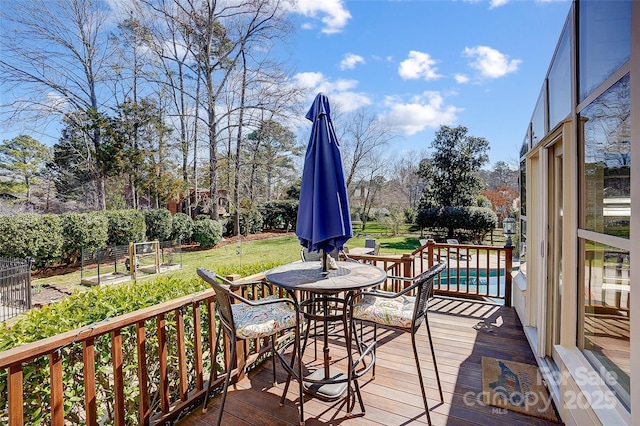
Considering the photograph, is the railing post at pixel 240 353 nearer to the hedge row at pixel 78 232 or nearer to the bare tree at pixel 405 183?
the hedge row at pixel 78 232

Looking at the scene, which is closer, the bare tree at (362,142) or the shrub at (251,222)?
the shrub at (251,222)

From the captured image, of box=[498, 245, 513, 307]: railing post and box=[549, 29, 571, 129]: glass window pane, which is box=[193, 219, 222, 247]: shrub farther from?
box=[549, 29, 571, 129]: glass window pane

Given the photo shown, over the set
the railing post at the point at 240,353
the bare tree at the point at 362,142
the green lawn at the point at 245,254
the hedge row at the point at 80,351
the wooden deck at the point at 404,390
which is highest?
the bare tree at the point at 362,142

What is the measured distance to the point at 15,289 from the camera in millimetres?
5355

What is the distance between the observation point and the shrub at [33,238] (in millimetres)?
7059

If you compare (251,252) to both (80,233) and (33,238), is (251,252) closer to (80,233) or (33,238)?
(80,233)

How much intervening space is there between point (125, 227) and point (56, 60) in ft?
22.1

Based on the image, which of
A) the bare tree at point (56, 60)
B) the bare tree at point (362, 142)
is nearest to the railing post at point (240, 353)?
A: the bare tree at point (56, 60)

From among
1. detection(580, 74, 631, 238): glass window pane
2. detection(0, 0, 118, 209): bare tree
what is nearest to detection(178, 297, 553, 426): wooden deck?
detection(580, 74, 631, 238): glass window pane

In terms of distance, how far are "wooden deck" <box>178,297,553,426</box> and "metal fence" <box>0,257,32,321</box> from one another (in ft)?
17.9

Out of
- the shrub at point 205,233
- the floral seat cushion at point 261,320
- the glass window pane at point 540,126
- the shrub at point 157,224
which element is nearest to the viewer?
the floral seat cushion at point 261,320

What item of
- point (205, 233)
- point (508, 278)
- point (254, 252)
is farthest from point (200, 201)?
point (508, 278)

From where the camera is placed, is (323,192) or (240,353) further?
(240,353)

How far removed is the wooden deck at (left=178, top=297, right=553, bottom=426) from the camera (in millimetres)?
2002
